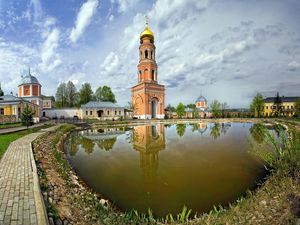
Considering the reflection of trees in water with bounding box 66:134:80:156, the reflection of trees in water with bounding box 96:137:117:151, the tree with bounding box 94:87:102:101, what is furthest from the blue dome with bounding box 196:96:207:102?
the reflection of trees in water with bounding box 66:134:80:156

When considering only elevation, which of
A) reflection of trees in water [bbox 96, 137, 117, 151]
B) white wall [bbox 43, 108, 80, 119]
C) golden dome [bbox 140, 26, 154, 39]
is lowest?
reflection of trees in water [bbox 96, 137, 117, 151]

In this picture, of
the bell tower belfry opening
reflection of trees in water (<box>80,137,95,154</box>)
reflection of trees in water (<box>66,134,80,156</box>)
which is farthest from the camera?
the bell tower belfry opening

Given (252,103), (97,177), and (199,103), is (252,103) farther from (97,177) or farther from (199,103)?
→ (97,177)

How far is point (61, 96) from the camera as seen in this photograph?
53594 millimetres

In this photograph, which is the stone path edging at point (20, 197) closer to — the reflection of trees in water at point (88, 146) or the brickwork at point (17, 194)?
the brickwork at point (17, 194)

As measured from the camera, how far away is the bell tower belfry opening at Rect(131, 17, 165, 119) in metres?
43.4

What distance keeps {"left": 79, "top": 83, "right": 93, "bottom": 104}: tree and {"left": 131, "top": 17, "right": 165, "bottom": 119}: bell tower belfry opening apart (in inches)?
613

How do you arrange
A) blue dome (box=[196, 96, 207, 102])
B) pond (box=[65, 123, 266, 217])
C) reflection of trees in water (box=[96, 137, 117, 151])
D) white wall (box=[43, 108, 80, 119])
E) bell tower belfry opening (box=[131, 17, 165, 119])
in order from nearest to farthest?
pond (box=[65, 123, 266, 217]) < reflection of trees in water (box=[96, 137, 117, 151]) < bell tower belfry opening (box=[131, 17, 165, 119]) < white wall (box=[43, 108, 80, 119]) < blue dome (box=[196, 96, 207, 102])

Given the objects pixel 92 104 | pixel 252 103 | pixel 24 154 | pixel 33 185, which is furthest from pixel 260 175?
pixel 252 103

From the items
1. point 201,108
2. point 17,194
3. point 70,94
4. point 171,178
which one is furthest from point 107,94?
point 17,194

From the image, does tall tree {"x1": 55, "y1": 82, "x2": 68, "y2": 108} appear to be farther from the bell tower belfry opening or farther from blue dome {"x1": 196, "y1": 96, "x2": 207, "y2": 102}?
blue dome {"x1": 196, "y1": 96, "x2": 207, "y2": 102}

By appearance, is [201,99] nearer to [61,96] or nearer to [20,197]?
[61,96]

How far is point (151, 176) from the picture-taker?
6785 millimetres

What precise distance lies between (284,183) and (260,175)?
2.11m
